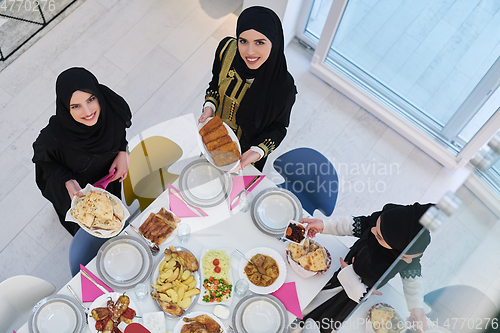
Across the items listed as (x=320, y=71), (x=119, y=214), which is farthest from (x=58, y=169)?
(x=320, y=71)

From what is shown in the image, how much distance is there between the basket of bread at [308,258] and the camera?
1992mm

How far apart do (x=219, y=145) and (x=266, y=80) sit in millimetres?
435

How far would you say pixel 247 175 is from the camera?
229 centimetres

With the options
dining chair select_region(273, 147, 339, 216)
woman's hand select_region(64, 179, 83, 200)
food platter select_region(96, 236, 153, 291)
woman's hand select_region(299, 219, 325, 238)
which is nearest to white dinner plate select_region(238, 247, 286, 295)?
woman's hand select_region(299, 219, 325, 238)

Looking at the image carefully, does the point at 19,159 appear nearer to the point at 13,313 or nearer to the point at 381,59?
the point at 13,313

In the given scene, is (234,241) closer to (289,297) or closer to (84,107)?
(289,297)

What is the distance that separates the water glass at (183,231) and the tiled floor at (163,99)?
132 cm

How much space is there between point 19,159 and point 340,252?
256 centimetres

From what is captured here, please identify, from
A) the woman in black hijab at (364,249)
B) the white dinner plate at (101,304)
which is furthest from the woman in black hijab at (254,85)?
the white dinner plate at (101,304)

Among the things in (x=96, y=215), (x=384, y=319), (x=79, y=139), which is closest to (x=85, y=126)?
(x=79, y=139)

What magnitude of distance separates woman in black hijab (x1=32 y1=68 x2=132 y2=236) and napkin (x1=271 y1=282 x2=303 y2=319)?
113cm

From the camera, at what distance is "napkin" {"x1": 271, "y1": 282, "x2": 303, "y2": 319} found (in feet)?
6.44

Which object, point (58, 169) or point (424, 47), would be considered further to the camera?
point (424, 47)

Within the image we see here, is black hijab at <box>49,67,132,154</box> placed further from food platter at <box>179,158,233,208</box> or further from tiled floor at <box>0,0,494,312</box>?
tiled floor at <box>0,0,494,312</box>
